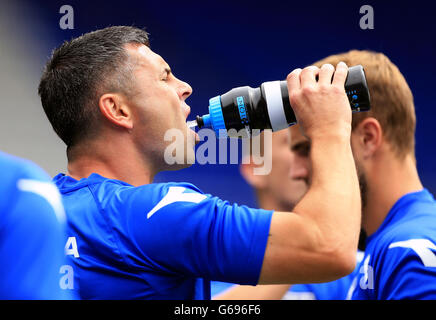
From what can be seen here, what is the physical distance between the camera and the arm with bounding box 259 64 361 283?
0.96 metres

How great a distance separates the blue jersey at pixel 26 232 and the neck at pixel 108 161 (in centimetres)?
77

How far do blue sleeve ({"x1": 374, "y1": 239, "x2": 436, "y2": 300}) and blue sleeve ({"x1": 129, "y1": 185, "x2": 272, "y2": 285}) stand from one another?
485 mm

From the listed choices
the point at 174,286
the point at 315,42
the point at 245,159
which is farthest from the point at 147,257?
the point at 315,42

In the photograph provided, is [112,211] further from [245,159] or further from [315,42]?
[315,42]

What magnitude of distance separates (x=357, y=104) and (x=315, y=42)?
3.54 m

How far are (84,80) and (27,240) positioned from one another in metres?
0.91

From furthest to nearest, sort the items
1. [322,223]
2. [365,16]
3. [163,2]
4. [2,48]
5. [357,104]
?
[365,16] → [163,2] → [2,48] → [357,104] → [322,223]

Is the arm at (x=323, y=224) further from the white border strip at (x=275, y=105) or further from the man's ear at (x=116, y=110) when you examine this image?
the man's ear at (x=116, y=110)

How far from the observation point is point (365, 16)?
452cm

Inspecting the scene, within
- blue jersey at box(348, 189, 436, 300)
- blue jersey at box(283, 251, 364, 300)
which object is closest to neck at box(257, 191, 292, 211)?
blue jersey at box(283, 251, 364, 300)

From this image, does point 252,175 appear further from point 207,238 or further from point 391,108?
point 207,238

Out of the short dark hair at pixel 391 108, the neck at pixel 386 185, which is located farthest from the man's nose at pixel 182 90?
the neck at pixel 386 185

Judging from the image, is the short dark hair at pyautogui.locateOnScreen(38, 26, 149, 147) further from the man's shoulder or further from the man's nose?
the man's shoulder

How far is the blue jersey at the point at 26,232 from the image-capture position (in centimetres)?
47
